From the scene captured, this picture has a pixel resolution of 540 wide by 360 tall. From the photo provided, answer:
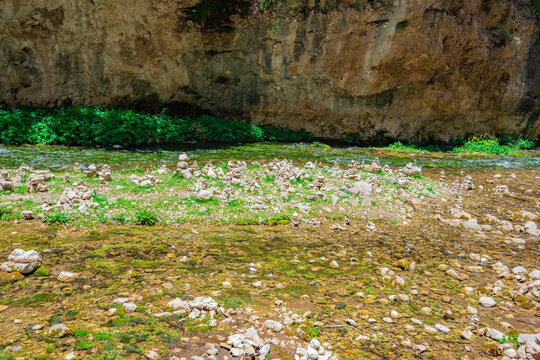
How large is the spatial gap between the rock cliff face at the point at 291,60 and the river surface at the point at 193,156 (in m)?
4.16

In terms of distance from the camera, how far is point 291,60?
18.7m

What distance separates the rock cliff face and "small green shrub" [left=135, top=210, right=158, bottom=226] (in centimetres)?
1407

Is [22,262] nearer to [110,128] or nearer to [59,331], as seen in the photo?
[59,331]

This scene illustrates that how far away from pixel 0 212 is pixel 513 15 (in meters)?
27.2

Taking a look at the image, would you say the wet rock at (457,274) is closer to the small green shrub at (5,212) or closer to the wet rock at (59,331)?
the wet rock at (59,331)

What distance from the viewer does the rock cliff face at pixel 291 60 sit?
53.0 ft

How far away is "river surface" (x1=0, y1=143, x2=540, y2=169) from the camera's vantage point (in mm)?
10580

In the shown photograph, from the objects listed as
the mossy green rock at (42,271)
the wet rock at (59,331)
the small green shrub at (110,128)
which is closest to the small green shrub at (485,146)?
the small green shrub at (110,128)

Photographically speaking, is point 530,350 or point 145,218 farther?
point 145,218

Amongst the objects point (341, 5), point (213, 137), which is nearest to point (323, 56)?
point (341, 5)

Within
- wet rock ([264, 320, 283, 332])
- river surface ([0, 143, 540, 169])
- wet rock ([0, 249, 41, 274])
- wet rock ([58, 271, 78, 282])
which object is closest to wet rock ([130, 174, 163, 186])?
river surface ([0, 143, 540, 169])

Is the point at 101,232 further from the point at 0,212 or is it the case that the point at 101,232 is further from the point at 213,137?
the point at 213,137

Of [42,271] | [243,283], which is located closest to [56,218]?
[42,271]

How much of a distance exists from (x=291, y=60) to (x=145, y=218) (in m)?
15.5
